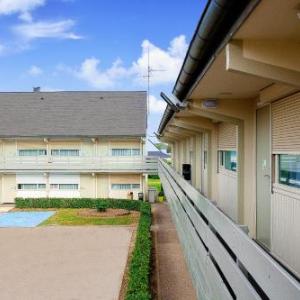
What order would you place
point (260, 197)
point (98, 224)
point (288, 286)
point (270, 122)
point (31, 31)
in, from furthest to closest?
1. point (31, 31)
2. point (98, 224)
3. point (260, 197)
4. point (270, 122)
5. point (288, 286)

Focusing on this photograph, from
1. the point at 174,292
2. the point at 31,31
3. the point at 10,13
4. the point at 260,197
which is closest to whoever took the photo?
the point at 260,197

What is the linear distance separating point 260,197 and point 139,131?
26.3 m

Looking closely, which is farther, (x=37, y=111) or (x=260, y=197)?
(x=37, y=111)

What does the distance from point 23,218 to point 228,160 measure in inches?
785

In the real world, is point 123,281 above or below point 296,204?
below

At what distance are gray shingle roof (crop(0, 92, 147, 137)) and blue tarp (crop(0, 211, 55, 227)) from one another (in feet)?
21.5

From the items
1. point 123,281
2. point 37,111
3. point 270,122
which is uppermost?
point 37,111

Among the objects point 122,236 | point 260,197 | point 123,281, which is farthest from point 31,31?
point 260,197

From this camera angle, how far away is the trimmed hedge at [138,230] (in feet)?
36.5

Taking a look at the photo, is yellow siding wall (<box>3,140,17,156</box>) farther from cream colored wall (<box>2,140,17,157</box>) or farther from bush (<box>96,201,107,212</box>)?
bush (<box>96,201,107,212</box>)

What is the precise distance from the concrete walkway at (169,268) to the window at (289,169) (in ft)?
20.0

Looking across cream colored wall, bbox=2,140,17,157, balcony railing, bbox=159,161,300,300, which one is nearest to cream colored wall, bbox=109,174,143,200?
cream colored wall, bbox=2,140,17,157

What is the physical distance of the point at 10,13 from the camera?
27.0m

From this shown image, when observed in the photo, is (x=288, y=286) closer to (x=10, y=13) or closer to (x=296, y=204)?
(x=296, y=204)
